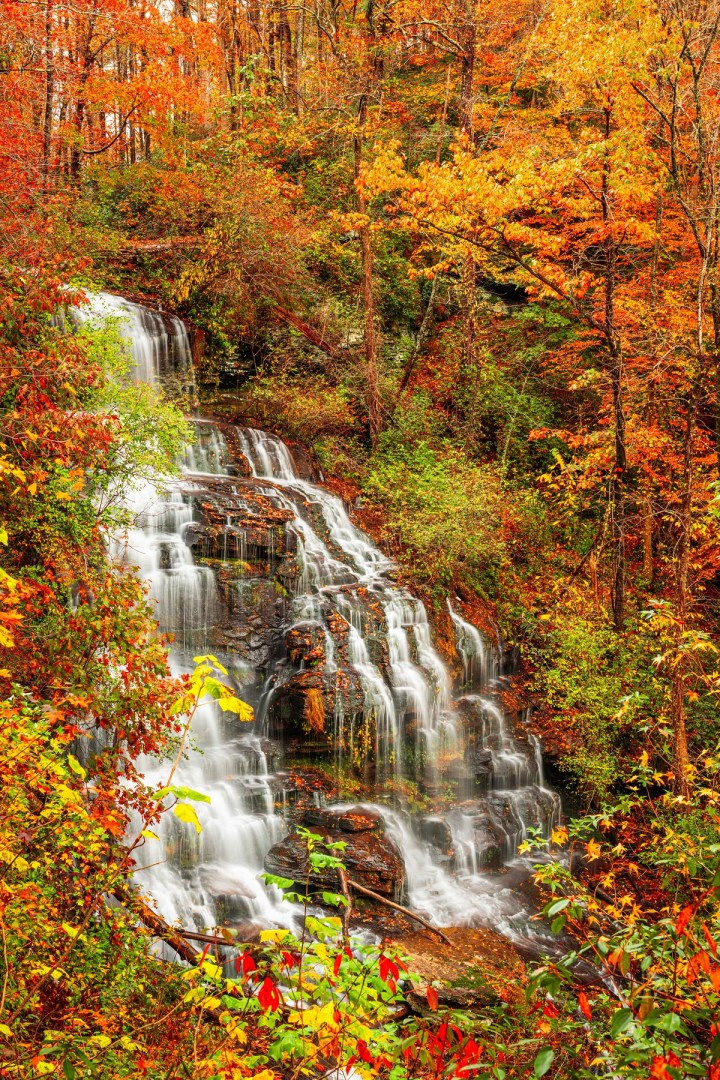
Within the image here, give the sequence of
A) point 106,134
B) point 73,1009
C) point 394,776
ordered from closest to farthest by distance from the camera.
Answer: point 73,1009 → point 394,776 → point 106,134

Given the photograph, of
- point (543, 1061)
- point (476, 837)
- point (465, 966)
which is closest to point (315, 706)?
point (476, 837)

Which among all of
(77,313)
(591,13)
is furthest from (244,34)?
(591,13)

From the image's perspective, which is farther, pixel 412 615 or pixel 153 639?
pixel 412 615

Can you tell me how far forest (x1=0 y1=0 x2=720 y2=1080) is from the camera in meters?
3.74

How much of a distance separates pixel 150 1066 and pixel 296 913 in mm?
4720

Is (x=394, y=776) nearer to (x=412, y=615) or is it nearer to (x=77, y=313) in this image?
(x=412, y=615)

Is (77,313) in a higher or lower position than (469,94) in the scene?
lower

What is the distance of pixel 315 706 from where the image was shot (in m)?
9.98

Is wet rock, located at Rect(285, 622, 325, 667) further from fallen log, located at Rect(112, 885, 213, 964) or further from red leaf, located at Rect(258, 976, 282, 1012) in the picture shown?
red leaf, located at Rect(258, 976, 282, 1012)

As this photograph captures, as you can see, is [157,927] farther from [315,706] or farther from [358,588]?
[358,588]

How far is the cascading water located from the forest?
0.18 ft

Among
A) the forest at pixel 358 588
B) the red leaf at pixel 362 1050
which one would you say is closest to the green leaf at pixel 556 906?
the forest at pixel 358 588

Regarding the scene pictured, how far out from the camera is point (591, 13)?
8742mm

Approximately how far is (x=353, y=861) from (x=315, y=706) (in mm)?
2228
